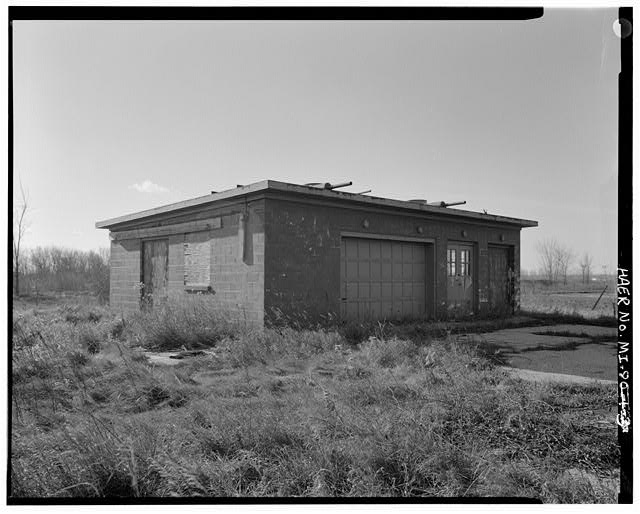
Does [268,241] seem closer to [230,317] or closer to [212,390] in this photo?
[230,317]

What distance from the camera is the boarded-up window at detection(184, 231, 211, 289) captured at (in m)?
10.5

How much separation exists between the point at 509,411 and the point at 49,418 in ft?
11.8

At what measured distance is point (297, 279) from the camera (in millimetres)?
9414

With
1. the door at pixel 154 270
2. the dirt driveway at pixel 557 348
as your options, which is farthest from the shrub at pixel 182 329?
the dirt driveway at pixel 557 348

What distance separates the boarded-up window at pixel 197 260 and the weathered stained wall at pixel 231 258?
74 millimetres

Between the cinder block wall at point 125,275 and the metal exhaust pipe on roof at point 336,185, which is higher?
the metal exhaust pipe on roof at point 336,185

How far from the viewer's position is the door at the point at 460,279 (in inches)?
504

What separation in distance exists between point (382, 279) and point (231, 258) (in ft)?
11.0

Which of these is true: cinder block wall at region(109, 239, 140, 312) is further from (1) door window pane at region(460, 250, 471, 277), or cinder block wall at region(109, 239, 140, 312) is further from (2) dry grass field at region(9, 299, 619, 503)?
(1) door window pane at region(460, 250, 471, 277)

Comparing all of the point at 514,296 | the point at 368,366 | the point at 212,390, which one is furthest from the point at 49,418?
the point at 514,296

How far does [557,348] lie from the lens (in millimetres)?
8438

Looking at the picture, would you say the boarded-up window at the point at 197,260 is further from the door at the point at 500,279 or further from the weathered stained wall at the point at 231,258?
the door at the point at 500,279

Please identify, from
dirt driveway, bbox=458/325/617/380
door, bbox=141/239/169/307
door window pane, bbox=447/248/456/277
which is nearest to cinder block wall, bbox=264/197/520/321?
door window pane, bbox=447/248/456/277

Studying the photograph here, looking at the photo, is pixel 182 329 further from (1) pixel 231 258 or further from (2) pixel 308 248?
(2) pixel 308 248
